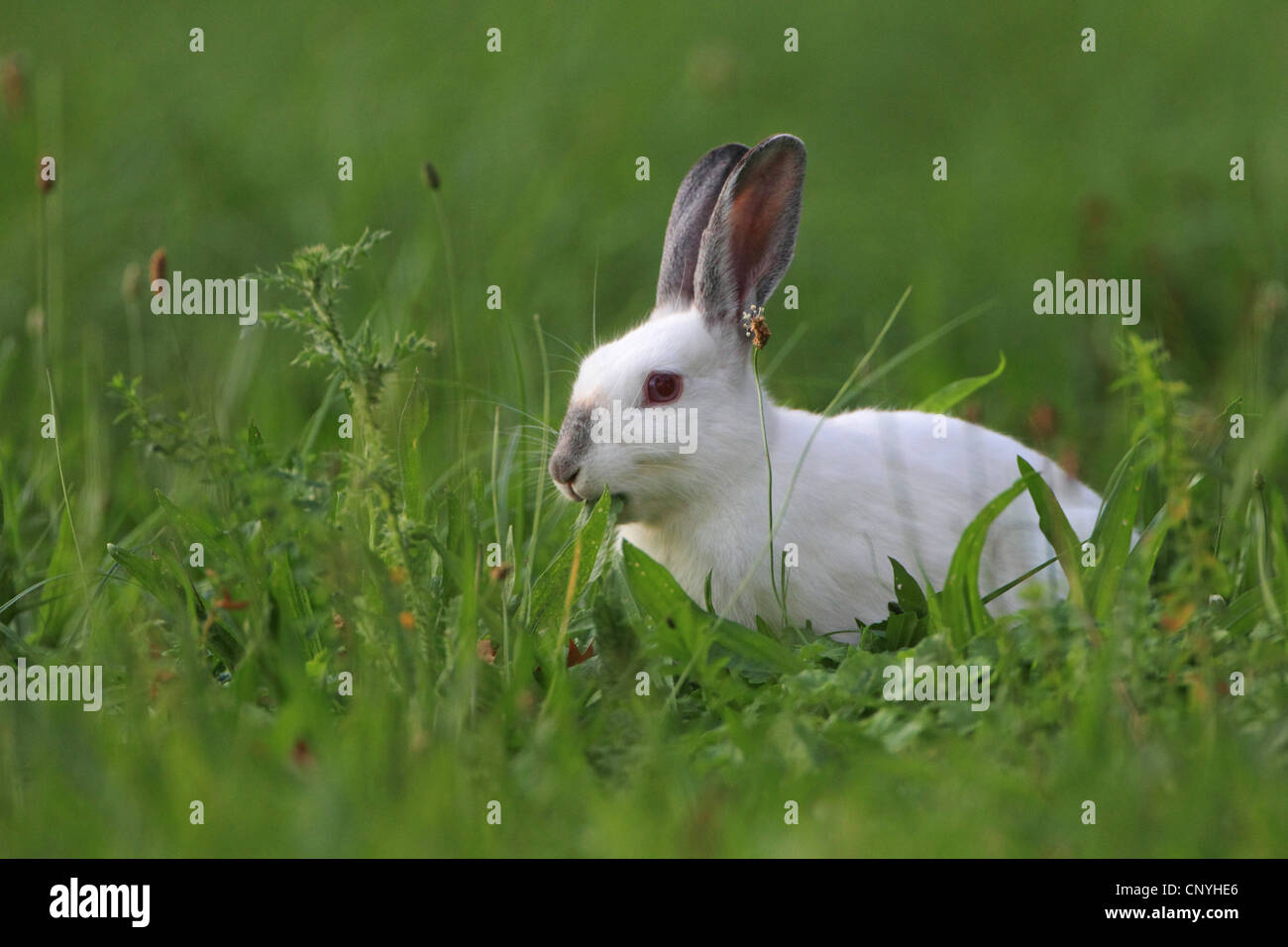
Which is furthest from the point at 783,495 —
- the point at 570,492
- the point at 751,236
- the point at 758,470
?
the point at 751,236

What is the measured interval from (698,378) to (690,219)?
64cm

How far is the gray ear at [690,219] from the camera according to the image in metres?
5.12

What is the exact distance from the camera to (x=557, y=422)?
6105 millimetres

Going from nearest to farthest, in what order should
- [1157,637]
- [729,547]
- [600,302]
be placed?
[1157,637], [729,547], [600,302]

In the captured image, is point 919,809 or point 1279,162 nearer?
point 919,809

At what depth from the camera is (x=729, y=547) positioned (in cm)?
470

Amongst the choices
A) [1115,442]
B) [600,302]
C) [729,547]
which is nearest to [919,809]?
[729,547]

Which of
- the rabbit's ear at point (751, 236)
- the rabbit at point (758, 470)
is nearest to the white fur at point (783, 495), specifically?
the rabbit at point (758, 470)

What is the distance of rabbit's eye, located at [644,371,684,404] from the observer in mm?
4773

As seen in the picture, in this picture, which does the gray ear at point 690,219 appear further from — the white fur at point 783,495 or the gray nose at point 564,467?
the gray nose at point 564,467

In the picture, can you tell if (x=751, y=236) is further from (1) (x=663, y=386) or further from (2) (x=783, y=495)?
(2) (x=783, y=495)

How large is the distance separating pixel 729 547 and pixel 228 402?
247cm

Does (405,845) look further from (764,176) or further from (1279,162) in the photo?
→ (1279,162)

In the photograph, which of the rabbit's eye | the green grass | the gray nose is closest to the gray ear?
the rabbit's eye
